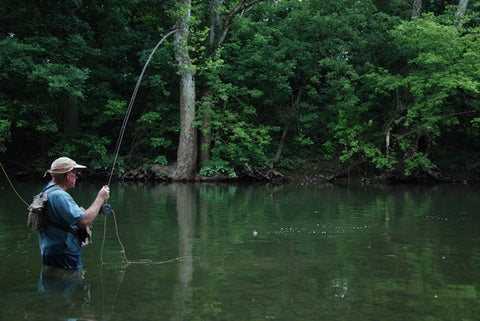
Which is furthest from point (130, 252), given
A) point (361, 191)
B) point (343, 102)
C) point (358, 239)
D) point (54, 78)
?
point (343, 102)

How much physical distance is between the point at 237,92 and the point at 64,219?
56.0ft

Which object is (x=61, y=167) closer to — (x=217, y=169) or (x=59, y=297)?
(x=59, y=297)

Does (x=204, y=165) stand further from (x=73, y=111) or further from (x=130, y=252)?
(x=130, y=252)

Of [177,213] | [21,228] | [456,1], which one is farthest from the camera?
[456,1]

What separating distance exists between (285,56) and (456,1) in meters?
9.78

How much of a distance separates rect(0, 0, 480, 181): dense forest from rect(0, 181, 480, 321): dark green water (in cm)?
896

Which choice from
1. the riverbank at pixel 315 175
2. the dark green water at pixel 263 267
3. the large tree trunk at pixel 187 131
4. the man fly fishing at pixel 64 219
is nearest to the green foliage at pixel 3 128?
the riverbank at pixel 315 175

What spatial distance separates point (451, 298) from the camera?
5.01 metres

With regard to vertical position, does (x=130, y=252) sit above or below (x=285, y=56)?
below

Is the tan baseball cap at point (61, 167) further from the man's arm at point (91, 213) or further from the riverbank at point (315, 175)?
the riverbank at point (315, 175)

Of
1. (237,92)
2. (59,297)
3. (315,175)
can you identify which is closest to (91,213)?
(59,297)

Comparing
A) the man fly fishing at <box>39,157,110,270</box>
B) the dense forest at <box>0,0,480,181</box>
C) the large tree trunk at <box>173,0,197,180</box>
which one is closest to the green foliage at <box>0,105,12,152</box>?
the dense forest at <box>0,0,480,181</box>

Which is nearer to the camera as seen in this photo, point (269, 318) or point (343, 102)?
point (269, 318)

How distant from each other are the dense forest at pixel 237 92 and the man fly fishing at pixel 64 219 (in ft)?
47.7
